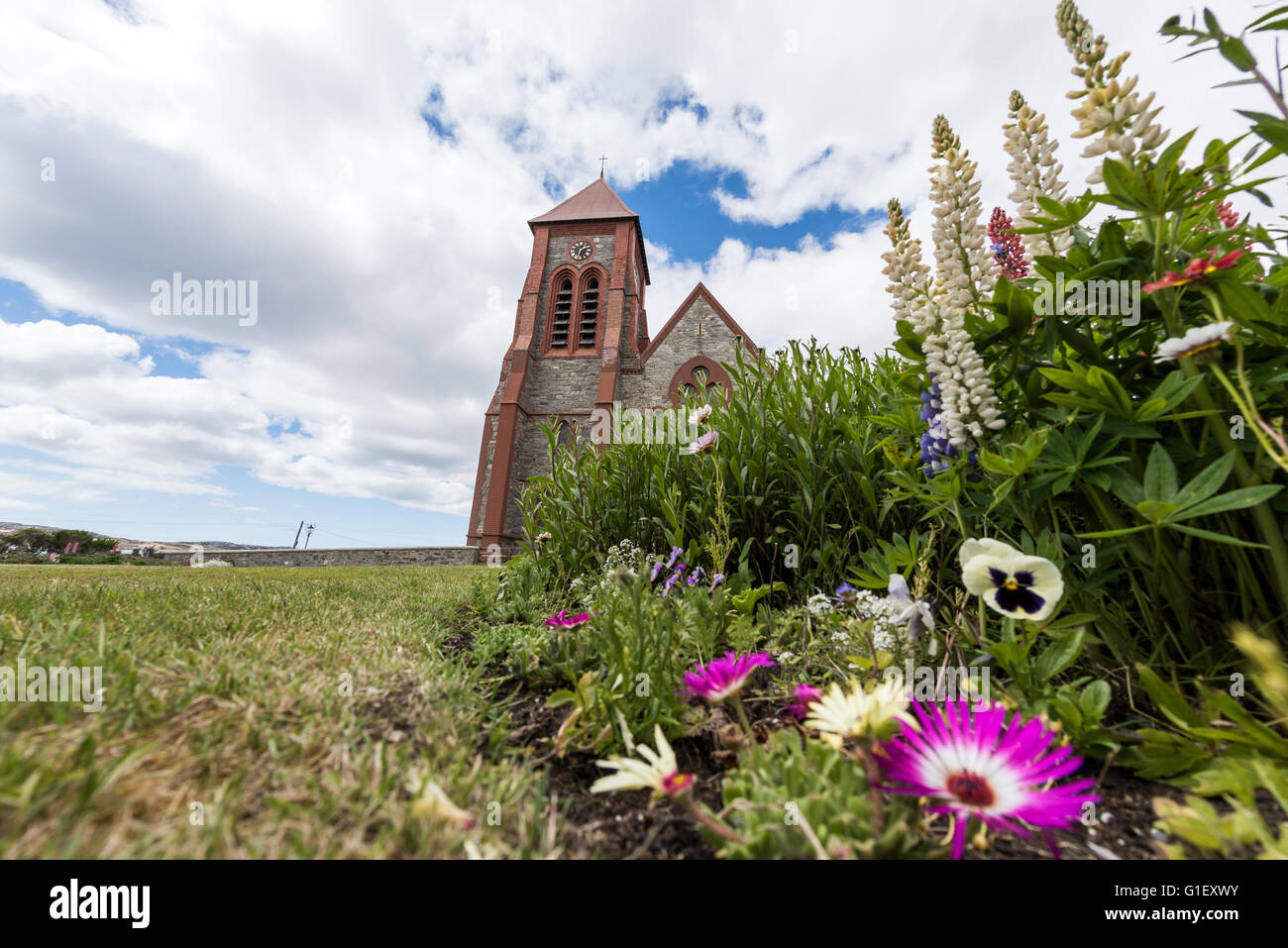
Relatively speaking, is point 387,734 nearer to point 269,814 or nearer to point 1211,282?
point 269,814

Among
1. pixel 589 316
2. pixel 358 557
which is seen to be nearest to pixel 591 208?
pixel 589 316

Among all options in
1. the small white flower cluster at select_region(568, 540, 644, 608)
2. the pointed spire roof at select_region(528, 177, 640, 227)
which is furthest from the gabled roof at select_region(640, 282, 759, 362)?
the small white flower cluster at select_region(568, 540, 644, 608)

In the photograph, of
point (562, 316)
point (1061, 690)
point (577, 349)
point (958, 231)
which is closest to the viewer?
point (1061, 690)

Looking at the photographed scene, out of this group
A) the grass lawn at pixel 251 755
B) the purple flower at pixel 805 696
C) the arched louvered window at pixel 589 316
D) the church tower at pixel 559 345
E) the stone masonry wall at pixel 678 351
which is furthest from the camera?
the arched louvered window at pixel 589 316

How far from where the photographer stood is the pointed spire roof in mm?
20359

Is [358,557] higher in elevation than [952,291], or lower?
lower

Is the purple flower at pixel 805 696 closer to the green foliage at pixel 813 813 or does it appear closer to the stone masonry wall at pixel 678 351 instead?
the green foliage at pixel 813 813

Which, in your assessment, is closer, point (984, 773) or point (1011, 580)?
point (984, 773)

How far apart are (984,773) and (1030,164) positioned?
5.18 ft

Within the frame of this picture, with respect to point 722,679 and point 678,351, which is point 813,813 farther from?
point 678,351

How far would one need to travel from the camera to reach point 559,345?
63.9 ft

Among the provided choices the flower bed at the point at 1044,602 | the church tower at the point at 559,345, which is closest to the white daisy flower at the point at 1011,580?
the flower bed at the point at 1044,602

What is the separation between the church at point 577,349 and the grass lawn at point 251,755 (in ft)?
47.4

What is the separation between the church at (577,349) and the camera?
55.8 feet
